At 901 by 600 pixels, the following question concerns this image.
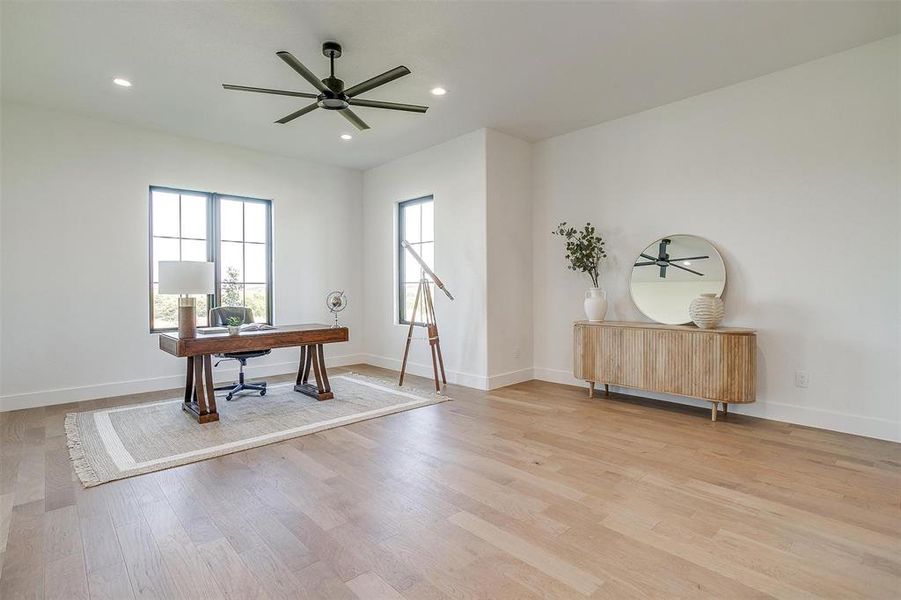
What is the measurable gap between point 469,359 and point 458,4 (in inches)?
132

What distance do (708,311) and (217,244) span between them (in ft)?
17.0

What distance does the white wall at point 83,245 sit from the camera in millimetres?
4074

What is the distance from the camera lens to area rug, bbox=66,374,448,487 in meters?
2.83

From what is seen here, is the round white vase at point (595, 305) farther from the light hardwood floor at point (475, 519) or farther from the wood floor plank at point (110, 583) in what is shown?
the wood floor plank at point (110, 583)

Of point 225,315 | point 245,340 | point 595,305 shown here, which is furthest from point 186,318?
point 595,305

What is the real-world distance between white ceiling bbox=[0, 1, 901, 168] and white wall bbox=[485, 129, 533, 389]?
0.64 metres

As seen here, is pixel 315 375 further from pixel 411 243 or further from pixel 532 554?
pixel 532 554

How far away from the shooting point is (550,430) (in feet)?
11.1

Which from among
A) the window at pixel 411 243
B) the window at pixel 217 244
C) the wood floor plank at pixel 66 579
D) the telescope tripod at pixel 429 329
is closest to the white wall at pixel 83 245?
the window at pixel 217 244

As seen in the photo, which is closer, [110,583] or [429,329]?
[110,583]

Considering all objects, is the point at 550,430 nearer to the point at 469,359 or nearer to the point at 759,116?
the point at 469,359

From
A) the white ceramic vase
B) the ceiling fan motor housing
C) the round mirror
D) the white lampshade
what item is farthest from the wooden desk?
the white ceramic vase

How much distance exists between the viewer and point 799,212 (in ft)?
11.4

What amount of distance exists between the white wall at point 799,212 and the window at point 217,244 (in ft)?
14.1
